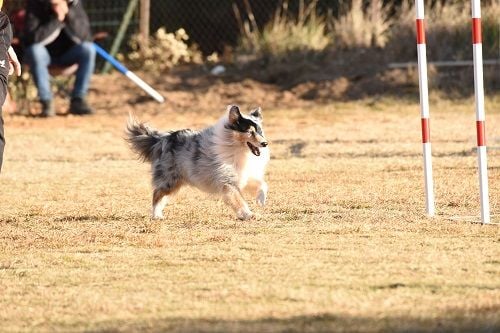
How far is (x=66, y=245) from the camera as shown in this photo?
6.77 metres

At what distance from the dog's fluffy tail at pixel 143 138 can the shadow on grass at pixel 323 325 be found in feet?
11.9

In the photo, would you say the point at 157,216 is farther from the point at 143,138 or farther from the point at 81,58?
the point at 81,58

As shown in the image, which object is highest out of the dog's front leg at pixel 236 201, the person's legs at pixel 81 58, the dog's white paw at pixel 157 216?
the dog's front leg at pixel 236 201

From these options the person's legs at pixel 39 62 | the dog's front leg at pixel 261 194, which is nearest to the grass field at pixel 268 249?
the dog's front leg at pixel 261 194

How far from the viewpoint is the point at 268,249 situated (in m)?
6.36

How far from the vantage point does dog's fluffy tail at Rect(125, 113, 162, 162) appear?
8.25 m

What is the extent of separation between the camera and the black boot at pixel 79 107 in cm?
1544

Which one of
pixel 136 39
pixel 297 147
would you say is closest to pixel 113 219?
pixel 297 147

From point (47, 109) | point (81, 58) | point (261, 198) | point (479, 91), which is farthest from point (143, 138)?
point (47, 109)

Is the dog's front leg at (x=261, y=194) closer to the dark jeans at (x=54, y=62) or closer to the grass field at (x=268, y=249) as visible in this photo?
the grass field at (x=268, y=249)

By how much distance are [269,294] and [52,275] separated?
51.7 inches

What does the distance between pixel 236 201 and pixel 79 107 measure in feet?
27.0

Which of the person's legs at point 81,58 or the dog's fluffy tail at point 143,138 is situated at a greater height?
the dog's fluffy tail at point 143,138

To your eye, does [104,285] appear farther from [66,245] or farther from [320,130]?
[320,130]
